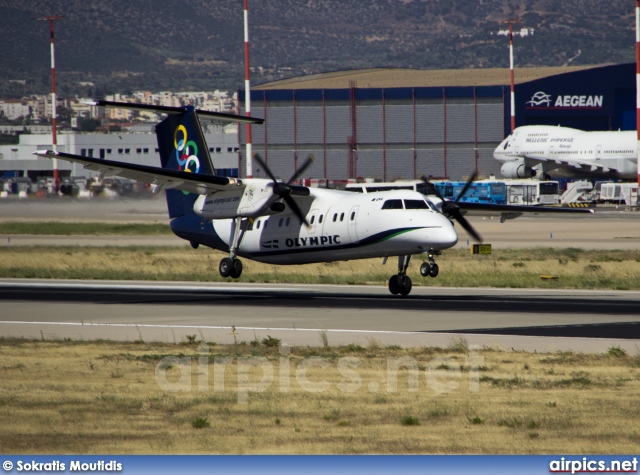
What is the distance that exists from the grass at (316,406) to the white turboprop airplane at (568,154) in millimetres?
85055

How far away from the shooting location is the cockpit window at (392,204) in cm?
3294

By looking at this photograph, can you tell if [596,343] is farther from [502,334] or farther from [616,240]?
[616,240]

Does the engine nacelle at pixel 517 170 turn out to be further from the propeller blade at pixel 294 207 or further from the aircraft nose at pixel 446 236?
the aircraft nose at pixel 446 236

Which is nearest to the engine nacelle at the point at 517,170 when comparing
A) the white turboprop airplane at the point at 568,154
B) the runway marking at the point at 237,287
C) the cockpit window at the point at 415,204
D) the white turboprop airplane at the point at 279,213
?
the white turboprop airplane at the point at 568,154

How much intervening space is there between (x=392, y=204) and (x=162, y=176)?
7866mm

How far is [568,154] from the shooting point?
346 feet

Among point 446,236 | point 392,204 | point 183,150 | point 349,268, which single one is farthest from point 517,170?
point 446,236

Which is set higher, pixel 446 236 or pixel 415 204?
pixel 415 204

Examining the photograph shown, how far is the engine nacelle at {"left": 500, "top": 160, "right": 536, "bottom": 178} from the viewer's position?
107562mm

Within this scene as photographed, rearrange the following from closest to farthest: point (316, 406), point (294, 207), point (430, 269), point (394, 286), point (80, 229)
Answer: point (316, 406), point (430, 269), point (394, 286), point (294, 207), point (80, 229)

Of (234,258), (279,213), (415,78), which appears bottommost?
(234,258)

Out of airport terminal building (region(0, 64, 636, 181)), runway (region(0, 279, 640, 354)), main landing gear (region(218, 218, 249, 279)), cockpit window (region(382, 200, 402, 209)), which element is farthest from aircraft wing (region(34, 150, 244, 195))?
airport terminal building (region(0, 64, 636, 181))

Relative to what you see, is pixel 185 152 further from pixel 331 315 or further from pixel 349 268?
pixel 331 315

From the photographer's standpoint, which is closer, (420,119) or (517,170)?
(517,170)
